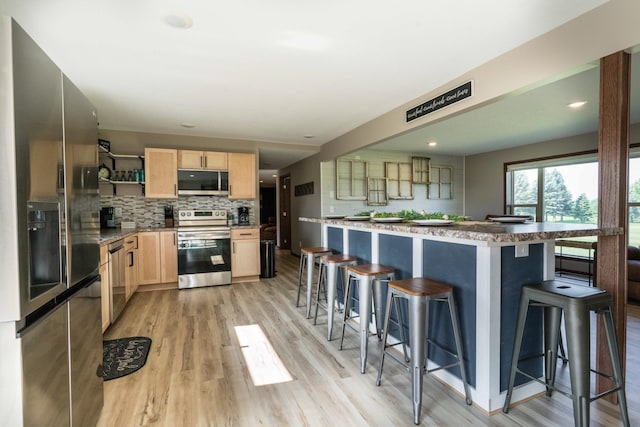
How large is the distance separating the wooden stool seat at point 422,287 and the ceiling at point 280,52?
1713 millimetres

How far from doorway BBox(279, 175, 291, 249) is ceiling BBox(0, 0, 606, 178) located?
4048mm

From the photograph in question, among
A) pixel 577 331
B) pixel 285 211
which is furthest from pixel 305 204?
pixel 577 331

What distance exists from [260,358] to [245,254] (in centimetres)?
258

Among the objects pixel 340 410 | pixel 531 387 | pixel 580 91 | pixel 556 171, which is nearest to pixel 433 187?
pixel 556 171

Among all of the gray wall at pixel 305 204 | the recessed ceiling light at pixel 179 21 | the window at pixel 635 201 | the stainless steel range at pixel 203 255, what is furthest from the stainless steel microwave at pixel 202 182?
the window at pixel 635 201

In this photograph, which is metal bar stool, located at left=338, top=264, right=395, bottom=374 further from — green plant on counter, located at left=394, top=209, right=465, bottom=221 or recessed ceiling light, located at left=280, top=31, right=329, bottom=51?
recessed ceiling light, located at left=280, top=31, right=329, bottom=51

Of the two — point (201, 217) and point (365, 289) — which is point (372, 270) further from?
point (201, 217)

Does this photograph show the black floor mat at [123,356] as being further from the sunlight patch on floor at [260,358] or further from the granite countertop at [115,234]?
the granite countertop at [115,234]

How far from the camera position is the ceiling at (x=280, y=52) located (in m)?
1.82

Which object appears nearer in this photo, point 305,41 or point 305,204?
point 305,41

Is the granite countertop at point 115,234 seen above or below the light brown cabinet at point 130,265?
above

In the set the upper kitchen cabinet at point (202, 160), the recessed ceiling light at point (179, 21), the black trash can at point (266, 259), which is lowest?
the black trash can at point (266, 259)

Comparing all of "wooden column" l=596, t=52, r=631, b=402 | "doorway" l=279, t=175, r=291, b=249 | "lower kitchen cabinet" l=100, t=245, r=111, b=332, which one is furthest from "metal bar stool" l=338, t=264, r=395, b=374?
"doorway" l=279, t=175, r=291, b=249

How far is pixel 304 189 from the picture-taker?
6.75 metres
